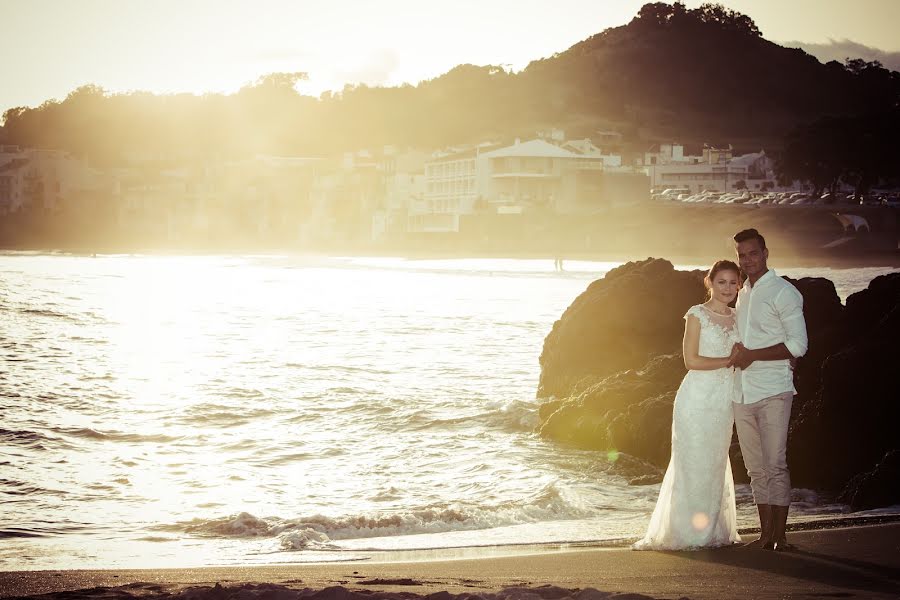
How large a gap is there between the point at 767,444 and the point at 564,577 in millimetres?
1536

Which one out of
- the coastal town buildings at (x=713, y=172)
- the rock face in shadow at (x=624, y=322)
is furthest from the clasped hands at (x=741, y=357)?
the coastal town buildings at (x=713, y=172)

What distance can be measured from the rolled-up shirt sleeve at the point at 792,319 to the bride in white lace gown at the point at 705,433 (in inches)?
11.9

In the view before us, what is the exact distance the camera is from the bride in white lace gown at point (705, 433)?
683 cm

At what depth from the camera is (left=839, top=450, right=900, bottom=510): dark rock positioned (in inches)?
362

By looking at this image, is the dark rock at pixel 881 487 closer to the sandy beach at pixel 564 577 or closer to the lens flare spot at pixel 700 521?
the sandy beach at pixel 564 577

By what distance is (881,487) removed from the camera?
30.4 feet

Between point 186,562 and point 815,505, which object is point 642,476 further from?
point 186,562

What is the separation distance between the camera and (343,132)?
6339 inches

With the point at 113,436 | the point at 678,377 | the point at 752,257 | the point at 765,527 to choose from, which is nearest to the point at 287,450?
the point at 113,436

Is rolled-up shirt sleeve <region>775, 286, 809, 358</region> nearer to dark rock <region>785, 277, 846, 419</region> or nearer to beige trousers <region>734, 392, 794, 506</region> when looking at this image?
beige trousers <region>734, 392, 794, 506</region>

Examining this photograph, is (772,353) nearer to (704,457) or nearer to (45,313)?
(704,457)

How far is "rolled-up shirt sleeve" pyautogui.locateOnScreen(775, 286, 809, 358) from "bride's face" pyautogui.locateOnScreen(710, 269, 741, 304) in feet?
0.90

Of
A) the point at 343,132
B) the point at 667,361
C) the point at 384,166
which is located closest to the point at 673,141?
the point at 343,132

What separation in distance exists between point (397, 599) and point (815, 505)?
5843mm
